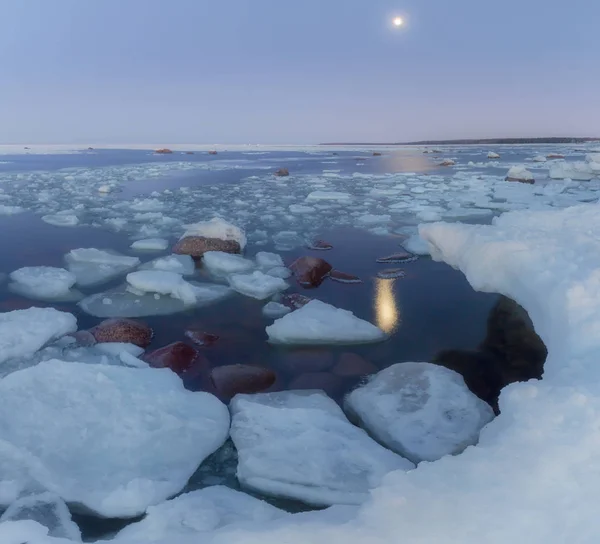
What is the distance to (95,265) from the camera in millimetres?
5043

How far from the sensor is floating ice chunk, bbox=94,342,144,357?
10.2 ft

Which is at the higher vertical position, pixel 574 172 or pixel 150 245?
pixel 574 172

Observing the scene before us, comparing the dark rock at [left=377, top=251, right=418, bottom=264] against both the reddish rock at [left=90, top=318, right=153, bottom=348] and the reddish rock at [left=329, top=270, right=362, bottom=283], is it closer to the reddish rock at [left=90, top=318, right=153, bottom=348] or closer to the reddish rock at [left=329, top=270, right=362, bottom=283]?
the reddish rock at [left=329, top=270, right=362, bottom=283]

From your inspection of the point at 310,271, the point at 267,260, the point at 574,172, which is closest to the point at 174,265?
the point at 267,260

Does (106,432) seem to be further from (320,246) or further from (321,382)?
(320,246)

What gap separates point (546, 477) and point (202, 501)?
1.26 meters

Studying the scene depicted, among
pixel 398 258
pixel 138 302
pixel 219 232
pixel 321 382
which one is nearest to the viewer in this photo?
pixel 321 382

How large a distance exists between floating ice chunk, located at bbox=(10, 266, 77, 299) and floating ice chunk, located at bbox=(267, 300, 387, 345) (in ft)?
7.50

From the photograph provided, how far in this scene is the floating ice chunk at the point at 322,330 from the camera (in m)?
3.28

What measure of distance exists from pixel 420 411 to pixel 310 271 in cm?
248

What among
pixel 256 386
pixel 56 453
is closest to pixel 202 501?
pixel 56 453

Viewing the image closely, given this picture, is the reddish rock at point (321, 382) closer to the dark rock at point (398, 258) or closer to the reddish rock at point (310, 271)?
the reddish rock at point (310, 271)

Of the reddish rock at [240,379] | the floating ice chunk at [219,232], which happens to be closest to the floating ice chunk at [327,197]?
the floating ice chunk at [219,232]

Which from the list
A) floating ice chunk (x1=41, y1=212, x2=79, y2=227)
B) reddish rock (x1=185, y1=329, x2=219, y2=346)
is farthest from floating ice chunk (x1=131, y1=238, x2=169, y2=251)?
reddish rock (x1=185, y1=329, x2=219, y2=346)
